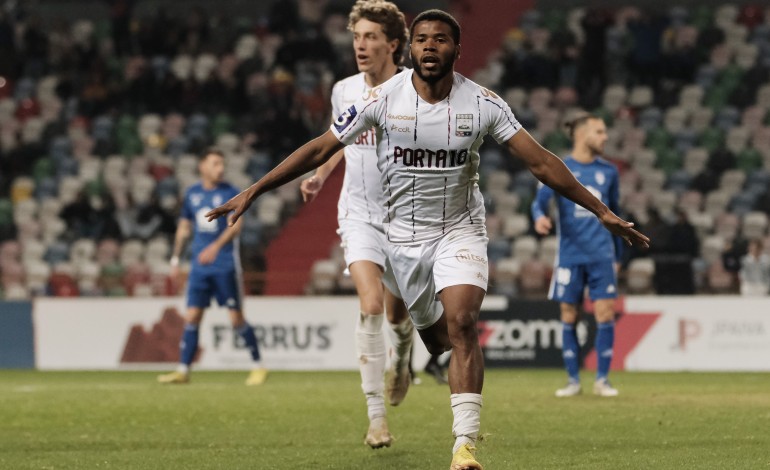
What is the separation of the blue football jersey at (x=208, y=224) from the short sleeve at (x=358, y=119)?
7.74 meters

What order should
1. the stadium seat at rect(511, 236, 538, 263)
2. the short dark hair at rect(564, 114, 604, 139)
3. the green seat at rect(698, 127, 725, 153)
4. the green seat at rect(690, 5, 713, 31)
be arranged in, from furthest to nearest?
the green seat at rect(690, 5, 713, 31), the green seat at rect(698, 127, 725, 153), the stadium seat at rect(511, 236, 538, 263), the short dark hair at rect(564, 114, 604, 139)

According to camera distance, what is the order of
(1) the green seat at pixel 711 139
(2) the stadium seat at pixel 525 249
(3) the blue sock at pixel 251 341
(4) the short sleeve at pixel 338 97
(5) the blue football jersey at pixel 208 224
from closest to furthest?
(4) the short sleeve at pixel 338 97 < (5) the blue football jersey at pixel 208 224 < (3) the blue sock at pixel 251 341 < (2) the stadium seat at pixel 525 249 < (1) the green seat at pixel 711 139

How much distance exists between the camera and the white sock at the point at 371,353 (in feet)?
26.1

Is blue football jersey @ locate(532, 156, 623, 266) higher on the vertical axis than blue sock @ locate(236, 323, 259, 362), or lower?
higher

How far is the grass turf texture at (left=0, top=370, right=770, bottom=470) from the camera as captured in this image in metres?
7.36

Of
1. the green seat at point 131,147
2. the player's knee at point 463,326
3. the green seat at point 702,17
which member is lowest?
the player's knee at point 463,326

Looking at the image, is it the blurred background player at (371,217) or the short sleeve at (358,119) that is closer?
the short sleeve at (358,119)

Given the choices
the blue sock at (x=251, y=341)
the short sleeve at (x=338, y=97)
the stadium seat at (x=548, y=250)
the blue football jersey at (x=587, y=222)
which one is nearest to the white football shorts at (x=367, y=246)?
the short sleeve at (x=338, y=97)

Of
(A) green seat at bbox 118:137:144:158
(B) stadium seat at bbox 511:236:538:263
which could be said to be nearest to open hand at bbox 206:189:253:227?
(B) stadium seat at bbox 511:236:538:263

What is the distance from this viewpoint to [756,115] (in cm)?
2180

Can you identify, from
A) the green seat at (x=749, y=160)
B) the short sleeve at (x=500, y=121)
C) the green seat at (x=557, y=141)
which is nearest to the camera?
the short sleeve at (x=500, y=121)

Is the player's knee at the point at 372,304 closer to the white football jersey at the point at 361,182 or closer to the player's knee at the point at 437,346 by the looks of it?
the player's knee at the point at 437,346

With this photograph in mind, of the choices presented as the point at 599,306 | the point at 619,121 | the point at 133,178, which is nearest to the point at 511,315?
the point at 599,306

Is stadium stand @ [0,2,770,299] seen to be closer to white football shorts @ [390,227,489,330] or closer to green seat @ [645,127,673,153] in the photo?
green seat @ [645,127,673,153]
